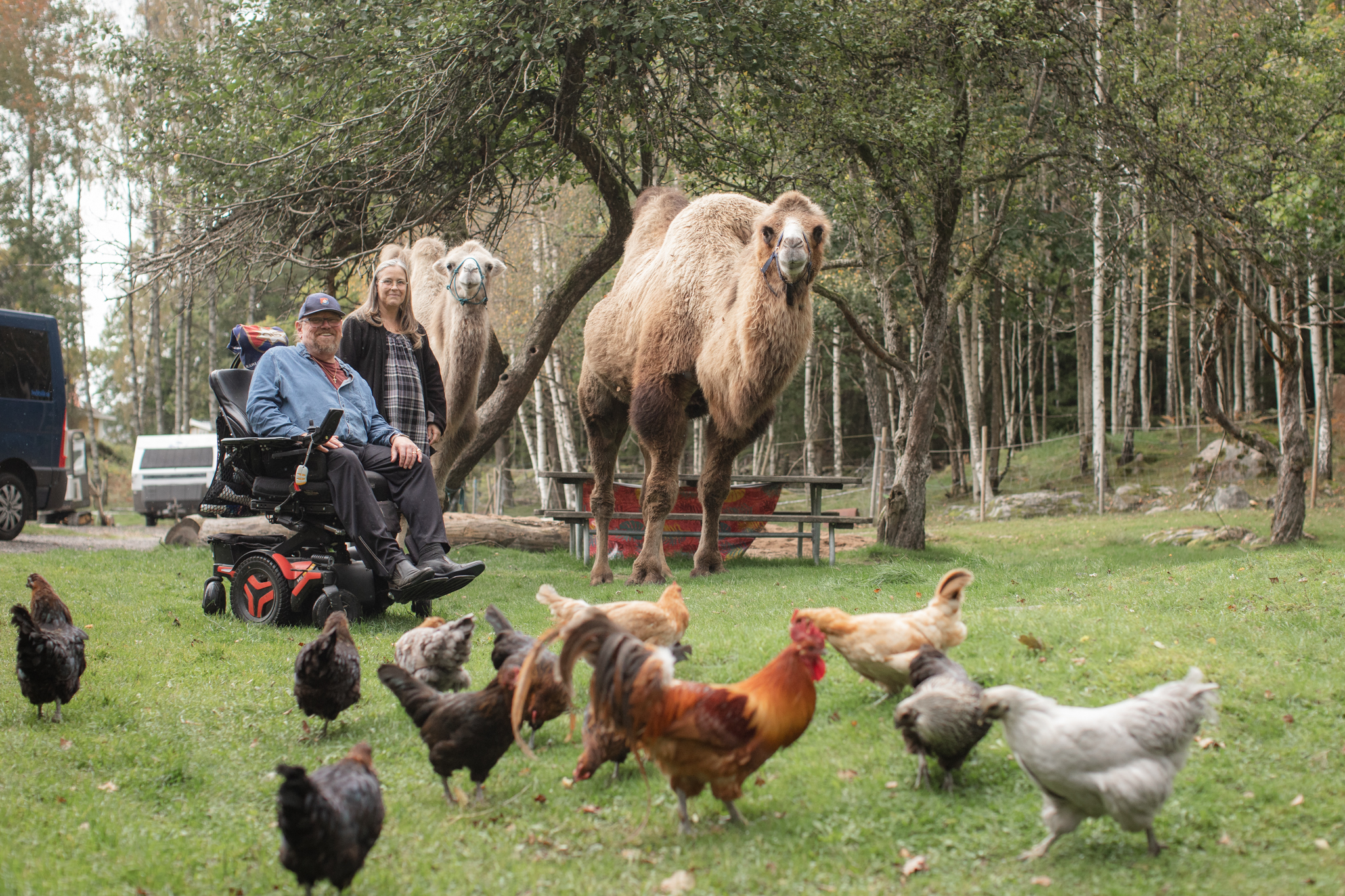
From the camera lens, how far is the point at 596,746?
12.9 feet

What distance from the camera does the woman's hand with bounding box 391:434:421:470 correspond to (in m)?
7.01

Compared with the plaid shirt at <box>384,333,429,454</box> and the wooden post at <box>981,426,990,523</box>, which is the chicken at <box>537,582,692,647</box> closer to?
the plaid shirt at <box>384,333,429,454</box>

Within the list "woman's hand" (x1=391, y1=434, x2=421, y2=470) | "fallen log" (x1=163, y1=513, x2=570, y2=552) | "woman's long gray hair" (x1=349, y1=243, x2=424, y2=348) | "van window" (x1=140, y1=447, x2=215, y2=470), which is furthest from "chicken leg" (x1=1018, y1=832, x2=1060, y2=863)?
"van window" (x1=140, y1=447, x2=215, y2=470)

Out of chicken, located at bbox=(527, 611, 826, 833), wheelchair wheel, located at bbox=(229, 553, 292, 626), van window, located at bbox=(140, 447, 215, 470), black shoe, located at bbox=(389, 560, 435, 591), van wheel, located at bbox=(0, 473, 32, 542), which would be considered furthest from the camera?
van window, located at bbox=(140, 447, 215, 470)

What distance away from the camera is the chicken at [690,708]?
3.45m

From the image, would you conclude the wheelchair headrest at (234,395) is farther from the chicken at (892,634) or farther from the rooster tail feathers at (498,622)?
the chicken at (892,634)

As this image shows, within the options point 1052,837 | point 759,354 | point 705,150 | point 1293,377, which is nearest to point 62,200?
point 705,150

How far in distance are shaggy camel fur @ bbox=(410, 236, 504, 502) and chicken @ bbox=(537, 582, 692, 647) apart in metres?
4.60

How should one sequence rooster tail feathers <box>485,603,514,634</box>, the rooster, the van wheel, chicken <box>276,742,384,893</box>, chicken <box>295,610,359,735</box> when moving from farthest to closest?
the van wheel
rooster tail feathers <box>485,603,514,634</box>
the rooster
chicken <box>295,610,359,735</box>
chicken <box>276,742,384,893</box>

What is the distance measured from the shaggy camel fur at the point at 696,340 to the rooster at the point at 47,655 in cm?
523

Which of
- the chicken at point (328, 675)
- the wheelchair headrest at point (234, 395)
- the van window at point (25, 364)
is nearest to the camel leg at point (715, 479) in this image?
the wheelchair headrest at point (234, 395)

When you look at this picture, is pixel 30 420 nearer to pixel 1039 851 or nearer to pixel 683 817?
pixel 683 817

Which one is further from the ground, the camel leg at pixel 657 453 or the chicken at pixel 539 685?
the camel leg at pixel 657 453

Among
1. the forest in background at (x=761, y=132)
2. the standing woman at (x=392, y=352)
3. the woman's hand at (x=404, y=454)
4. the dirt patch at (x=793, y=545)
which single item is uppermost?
the forest in background at (x=761, y=132)
